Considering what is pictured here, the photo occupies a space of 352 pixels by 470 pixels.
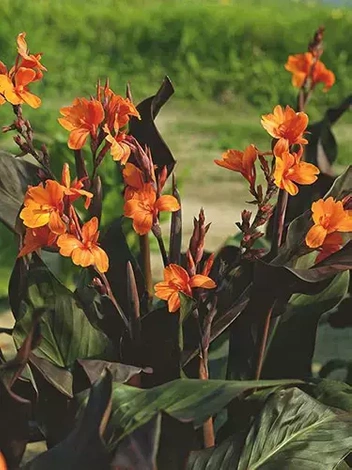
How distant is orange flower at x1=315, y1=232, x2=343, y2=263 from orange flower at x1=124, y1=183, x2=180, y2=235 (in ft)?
0.66

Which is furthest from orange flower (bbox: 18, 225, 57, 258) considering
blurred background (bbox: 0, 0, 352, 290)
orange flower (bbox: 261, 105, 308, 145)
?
blurred background (bbox: 0, 0, 352, 290)

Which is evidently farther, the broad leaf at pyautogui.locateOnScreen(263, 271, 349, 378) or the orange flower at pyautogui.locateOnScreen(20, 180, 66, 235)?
the broad leaf at pyautogui.locateOnScreen(263, 271, 349, 378)

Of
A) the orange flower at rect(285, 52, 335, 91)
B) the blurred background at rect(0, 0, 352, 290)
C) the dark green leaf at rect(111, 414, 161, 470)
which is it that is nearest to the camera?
the dark green leaf at rect(111, 414, 161, 470)

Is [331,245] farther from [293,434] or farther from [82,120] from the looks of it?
[82,120]

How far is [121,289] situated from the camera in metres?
1.55

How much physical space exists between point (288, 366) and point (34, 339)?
→ 2.06ft

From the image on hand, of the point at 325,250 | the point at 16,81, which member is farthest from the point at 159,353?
the point at 16,81

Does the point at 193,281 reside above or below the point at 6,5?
below

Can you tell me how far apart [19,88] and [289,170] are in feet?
1.28

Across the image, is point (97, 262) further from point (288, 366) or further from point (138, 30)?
point (138, 30)

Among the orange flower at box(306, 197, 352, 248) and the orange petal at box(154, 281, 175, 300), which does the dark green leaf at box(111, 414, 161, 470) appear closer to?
the orange petal at box(154, 281, 175, 300)

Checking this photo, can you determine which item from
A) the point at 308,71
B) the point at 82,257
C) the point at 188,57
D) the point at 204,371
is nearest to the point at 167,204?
the point at 82,257

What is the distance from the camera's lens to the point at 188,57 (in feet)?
21.5

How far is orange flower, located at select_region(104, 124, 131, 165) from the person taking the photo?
127cm
